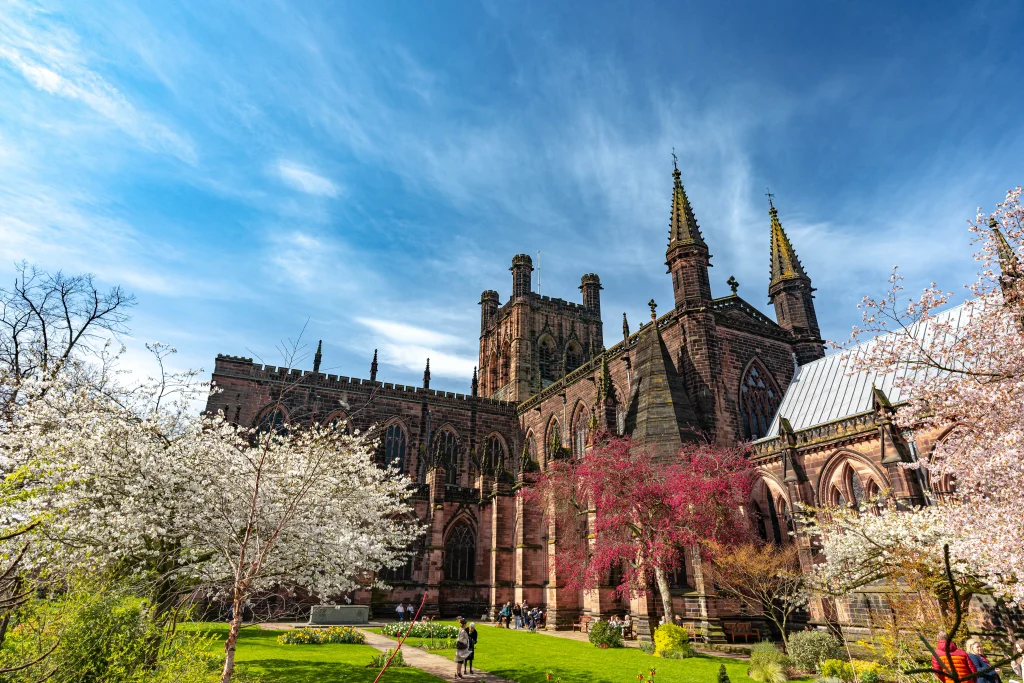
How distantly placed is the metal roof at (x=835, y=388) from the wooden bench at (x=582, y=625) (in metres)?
11.7

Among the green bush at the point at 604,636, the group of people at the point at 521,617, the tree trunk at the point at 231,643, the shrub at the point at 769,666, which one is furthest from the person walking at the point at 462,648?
the group of people at the point at 521,617

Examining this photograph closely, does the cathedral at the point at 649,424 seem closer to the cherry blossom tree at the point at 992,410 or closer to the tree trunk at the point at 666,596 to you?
the tree trunk at the point at 666,596

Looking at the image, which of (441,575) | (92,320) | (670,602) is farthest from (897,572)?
(92,320)

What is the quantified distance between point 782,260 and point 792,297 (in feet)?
8.24

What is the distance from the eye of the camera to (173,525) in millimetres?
11102

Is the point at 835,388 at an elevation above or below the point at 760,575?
above

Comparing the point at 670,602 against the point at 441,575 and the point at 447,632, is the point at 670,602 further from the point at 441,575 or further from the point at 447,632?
the point at 441,575

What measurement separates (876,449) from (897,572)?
723 cm

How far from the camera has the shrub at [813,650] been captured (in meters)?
14.0

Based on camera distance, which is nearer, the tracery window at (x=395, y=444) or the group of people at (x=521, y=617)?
the group of people at (x=521, y=617)

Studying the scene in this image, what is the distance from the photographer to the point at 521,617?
987 inches

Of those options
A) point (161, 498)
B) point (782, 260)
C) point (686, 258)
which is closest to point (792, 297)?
point (782, 260)

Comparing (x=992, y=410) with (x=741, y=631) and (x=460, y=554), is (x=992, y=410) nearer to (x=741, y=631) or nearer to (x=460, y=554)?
(x=741, y=631)

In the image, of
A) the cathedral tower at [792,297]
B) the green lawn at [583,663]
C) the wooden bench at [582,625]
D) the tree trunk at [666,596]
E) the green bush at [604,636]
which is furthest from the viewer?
the cathedral tower at [792,297]
